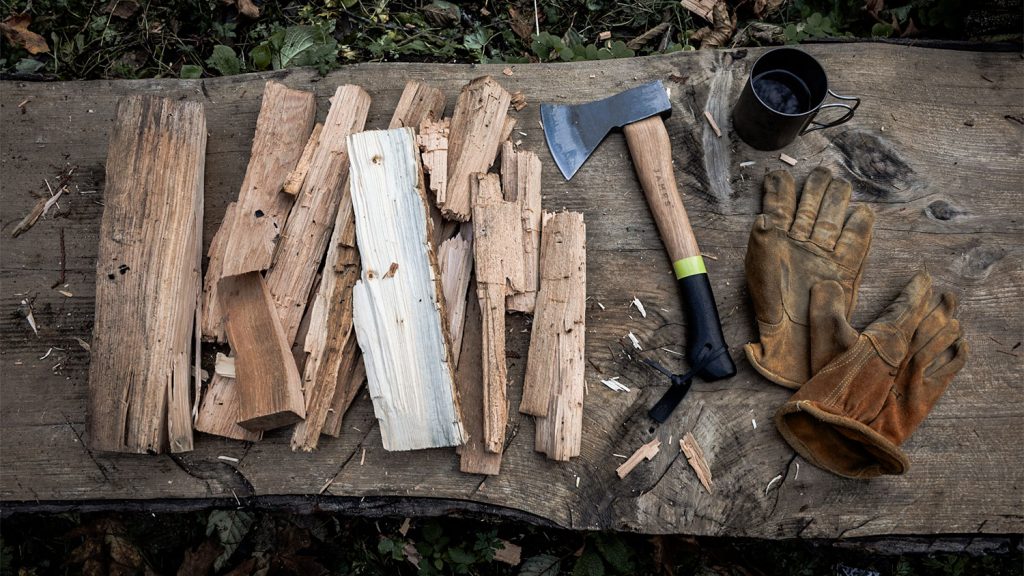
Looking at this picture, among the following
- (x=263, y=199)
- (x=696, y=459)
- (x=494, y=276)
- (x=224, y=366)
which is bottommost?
(x=696, y=459)

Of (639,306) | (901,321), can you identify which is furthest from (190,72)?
(901,321)

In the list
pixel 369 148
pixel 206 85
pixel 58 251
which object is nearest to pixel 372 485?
pixel 369 148

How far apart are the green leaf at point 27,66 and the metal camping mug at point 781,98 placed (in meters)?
3.90

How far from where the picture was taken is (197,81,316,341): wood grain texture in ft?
8.21

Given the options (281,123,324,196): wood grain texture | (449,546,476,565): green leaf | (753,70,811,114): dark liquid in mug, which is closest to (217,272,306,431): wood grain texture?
(281,123,324,196): wood grain texture

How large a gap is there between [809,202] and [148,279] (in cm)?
282

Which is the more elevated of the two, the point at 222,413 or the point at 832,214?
the point at 832,214

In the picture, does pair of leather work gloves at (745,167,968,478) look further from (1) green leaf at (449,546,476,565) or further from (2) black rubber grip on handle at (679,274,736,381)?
(1) green leaf at (449,546,476,565)

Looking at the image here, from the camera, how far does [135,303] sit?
8.11ft

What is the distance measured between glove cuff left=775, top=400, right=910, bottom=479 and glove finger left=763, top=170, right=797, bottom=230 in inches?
31.2

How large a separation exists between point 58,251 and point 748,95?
10.4ft

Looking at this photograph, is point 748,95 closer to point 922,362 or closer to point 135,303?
point 922,362

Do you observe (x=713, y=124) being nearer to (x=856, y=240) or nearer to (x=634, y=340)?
(x=856, y=240)

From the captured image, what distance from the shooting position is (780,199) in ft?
8.84
